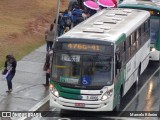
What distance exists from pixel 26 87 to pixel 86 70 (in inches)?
187

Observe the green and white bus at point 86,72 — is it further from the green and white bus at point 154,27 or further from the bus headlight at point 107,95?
the green and white bus at point 154,27

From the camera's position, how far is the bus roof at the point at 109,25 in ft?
60.5

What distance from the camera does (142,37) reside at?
2353 cm

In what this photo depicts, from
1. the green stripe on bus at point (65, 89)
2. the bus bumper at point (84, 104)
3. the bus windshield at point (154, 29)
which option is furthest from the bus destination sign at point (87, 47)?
the bus windshield at point (154, 29)

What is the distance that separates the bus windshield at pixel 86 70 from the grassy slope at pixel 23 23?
7.18 metres

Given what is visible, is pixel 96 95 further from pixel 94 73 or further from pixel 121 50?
pixel 121 50

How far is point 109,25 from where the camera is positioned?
66.6ft

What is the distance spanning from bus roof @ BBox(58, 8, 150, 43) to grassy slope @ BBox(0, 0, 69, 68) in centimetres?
553

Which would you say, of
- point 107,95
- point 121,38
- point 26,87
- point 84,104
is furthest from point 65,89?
point 26,87

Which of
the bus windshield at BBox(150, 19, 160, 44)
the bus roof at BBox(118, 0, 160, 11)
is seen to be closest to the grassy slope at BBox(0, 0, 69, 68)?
the bus roof at BBox(118, 0, 160, 11)

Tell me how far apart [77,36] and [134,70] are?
4.43 meters

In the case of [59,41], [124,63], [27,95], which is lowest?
[27,95]

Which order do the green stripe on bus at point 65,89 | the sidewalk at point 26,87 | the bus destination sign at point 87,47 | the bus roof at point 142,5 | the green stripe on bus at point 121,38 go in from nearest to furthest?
the green stripe on bus at point 65,89, the bus destination sign at point 87,47, the green stripe on bus at point 121,38, the sidewalk at point 26,87, the bus roof at point 142,5

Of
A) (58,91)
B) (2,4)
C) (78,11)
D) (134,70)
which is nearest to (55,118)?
(58,91)
